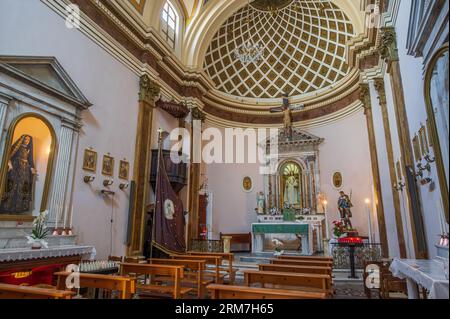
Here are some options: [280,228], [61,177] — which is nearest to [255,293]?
[61,177]

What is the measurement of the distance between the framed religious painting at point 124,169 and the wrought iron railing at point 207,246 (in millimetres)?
3895

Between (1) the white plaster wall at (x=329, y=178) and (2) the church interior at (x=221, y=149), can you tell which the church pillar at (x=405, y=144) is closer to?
(2) the church interior at (x=221, y=149)

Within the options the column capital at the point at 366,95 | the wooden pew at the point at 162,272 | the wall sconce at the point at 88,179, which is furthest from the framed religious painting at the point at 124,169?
the column capital at the point at 366,95

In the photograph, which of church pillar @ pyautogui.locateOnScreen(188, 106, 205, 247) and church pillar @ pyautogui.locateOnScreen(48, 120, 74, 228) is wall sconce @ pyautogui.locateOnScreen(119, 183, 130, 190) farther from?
church pillar @ pyautogui.locateOnScreen(188, 106, 205, 247)

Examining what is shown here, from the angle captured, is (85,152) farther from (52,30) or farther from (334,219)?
(334,219)

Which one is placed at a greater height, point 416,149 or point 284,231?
point 416,149

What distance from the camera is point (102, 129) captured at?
7523 mm

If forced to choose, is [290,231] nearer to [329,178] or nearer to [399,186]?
[329,178]

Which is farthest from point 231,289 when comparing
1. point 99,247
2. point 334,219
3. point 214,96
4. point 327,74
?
point 327,74

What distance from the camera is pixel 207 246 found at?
10.4 m

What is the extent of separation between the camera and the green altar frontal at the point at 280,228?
10.1 metres

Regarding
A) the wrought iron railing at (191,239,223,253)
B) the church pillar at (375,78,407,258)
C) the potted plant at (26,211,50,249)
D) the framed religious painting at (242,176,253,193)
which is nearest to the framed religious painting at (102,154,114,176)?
the potted plant at (26,211,50,249)

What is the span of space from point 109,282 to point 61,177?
12.2ft

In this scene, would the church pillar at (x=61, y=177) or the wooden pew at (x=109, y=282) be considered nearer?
the wooden pew at (x=109, y=282)
